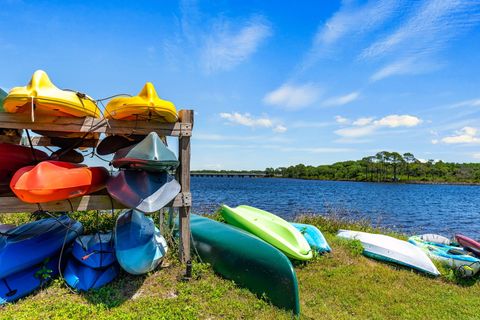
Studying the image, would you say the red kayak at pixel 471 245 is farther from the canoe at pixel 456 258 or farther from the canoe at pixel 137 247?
the canoe at pixel 137 247

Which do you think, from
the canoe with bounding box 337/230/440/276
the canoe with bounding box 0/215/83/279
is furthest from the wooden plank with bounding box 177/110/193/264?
the canoe with bounding box 337/230/440/276

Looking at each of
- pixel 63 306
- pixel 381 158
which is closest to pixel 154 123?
pixel 63 306

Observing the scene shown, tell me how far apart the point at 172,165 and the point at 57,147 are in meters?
3.38

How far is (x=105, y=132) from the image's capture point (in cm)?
379

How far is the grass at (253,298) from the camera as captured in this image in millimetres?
2963

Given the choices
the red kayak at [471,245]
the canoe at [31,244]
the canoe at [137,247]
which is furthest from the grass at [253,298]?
the red kayak at [471,245]

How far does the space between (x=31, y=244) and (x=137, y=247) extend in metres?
1.31

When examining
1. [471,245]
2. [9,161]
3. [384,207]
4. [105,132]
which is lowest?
[384,207]

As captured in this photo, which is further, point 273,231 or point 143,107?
point 273,231

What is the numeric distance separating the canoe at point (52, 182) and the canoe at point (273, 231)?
2.47 m

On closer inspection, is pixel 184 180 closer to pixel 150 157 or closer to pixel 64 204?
pixel 150 157

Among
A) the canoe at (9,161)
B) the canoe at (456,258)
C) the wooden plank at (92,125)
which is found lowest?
the canoe at (456,258)

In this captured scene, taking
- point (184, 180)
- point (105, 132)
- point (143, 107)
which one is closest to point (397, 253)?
point (184, 180)

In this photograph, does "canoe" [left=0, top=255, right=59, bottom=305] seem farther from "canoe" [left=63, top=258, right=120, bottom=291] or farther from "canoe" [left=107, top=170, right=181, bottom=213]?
"canoe" [left=107, top=170, right=181, bottom=213]
